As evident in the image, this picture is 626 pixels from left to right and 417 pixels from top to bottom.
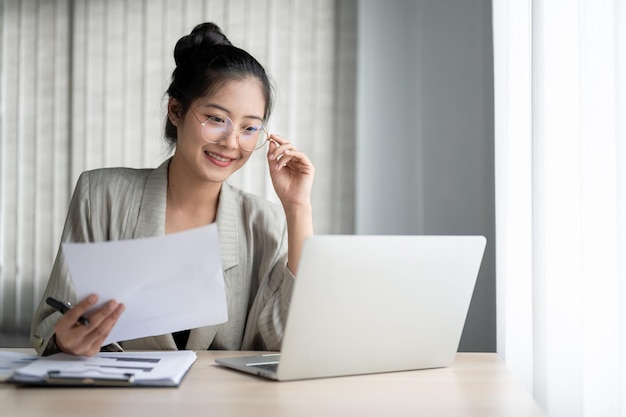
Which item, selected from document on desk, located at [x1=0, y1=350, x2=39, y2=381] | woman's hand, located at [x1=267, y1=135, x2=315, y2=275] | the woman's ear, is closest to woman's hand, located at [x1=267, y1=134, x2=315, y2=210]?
woman's hand, located at [x1=267, y1=135, x2=315, y2=275]

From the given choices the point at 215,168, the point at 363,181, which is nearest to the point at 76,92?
the point at 363,181

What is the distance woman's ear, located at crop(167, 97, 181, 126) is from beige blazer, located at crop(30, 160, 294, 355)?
11 cm

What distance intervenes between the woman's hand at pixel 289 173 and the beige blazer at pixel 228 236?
99 mm

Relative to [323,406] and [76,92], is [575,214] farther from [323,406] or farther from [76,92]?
[76,92]

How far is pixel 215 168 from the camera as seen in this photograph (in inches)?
64.7

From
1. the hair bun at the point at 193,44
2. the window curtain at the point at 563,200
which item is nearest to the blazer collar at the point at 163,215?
the hair bun at the point at 193,44

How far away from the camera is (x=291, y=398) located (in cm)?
99

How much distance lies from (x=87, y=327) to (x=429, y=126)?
2.02 m

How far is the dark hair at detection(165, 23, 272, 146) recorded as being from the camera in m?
1.66

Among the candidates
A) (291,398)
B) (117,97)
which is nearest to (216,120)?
(291,398)

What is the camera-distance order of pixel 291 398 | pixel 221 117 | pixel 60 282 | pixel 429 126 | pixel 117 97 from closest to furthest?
pixel 291 398
pixel 60 282
pixel 221 117
pixel 429 126
pixel 117 97

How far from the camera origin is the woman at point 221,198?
1.60 m

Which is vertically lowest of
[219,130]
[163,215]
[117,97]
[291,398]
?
[291,398]

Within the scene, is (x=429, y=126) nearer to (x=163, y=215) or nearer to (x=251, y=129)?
(x=251, y=129)
